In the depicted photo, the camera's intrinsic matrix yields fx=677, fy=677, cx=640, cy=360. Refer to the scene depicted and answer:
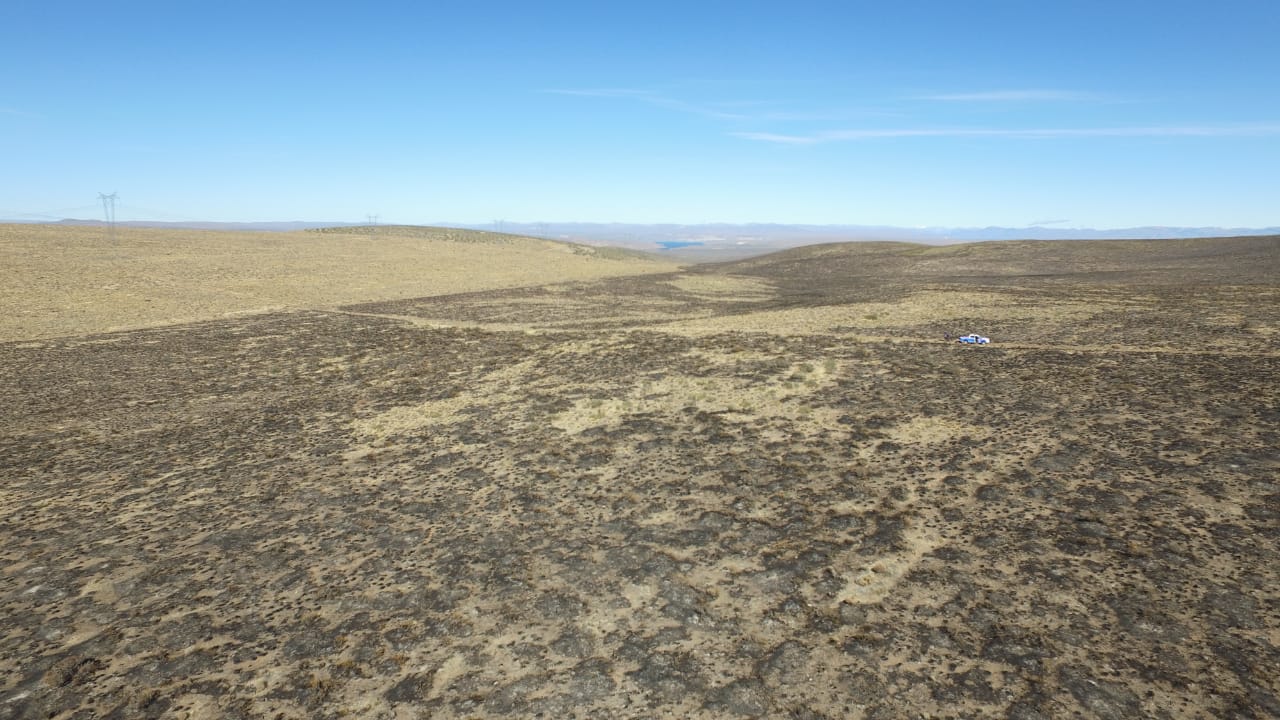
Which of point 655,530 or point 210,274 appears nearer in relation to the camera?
point 655,530

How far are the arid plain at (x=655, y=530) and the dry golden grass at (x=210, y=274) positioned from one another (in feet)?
36.2

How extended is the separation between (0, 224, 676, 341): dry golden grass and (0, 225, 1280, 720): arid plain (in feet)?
36.2

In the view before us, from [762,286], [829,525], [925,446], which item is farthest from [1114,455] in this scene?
[762,286]

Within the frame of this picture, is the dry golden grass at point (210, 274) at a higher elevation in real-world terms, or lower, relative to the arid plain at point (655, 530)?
higher

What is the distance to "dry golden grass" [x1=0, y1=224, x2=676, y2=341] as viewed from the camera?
26.2 meters

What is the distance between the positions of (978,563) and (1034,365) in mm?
9340

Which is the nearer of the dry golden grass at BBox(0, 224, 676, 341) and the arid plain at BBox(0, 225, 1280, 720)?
the arid plain at BBox(0, 225, 1280, 720)

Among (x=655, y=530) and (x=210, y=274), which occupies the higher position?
(x=210, y=274)

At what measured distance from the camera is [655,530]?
23.3 feet

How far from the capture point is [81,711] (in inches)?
178

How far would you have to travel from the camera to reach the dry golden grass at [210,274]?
2625 cm

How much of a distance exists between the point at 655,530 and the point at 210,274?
4154cm

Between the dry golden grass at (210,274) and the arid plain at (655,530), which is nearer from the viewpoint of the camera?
the arid plain at (655,530)

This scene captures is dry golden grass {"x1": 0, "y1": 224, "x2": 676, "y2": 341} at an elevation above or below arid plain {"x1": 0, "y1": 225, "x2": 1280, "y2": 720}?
above
